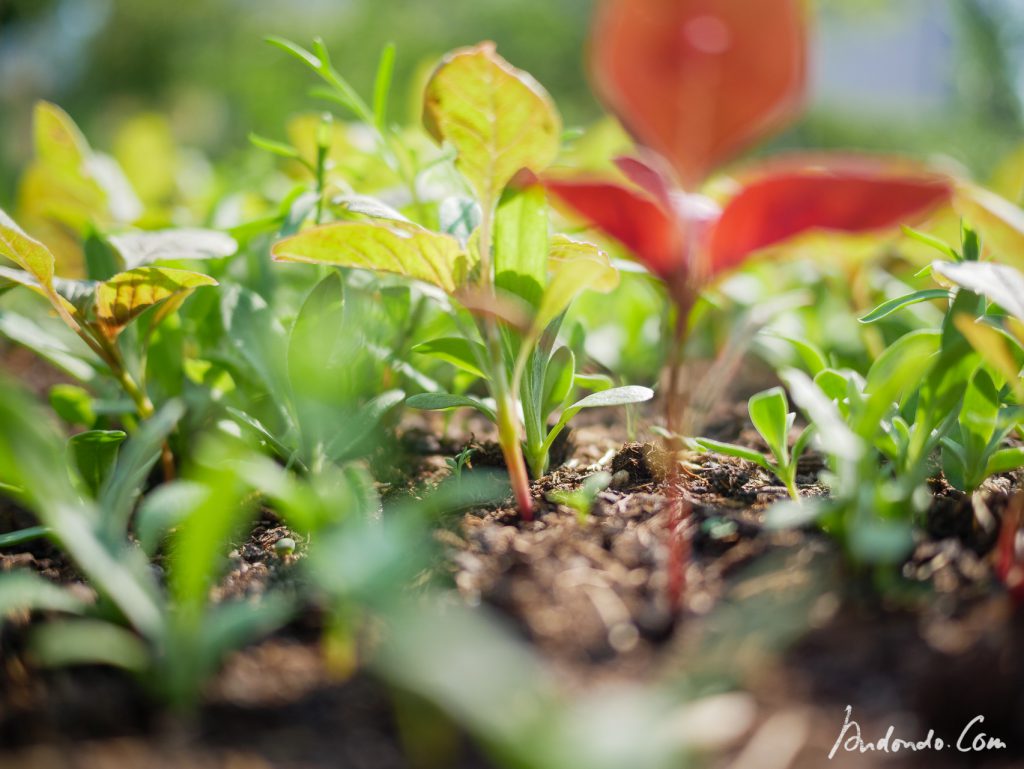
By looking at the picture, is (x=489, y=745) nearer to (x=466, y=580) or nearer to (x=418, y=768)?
(x=418, y=768)

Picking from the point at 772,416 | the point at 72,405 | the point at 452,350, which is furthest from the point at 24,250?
the point at 772,416

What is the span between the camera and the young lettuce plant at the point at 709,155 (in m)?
0.47

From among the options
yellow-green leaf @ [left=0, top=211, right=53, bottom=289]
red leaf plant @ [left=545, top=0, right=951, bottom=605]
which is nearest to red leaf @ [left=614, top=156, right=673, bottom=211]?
red leaf plant @ [left=545, top=0, right=951, bottom=605]

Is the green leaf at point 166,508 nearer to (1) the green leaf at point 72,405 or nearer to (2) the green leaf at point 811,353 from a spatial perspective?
(1) the green leaf at point 72,405

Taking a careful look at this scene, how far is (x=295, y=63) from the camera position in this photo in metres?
8.83

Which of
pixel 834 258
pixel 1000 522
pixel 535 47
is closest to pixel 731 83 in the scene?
pixel 1000 522

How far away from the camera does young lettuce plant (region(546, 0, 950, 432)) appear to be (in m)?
0.47

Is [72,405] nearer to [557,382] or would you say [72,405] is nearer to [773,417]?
[557,382]

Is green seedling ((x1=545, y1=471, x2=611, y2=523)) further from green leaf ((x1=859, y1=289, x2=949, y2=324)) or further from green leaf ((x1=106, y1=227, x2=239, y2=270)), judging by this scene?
green leaf ((x1=106, y1=227, x2=239, y2=270))

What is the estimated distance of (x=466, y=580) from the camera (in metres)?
0.62

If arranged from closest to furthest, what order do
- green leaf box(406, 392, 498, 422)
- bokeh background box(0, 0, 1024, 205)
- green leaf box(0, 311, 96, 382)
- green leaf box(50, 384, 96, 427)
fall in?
1. green leaf box(406, 392, 498, 422)
2. green leaf box(0, 311, 96, 382)
3. green leaf box(50, 384, 96, 427)
4. bokeh background box(0, 0, 1024, 205)

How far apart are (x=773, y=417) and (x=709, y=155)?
329 mm

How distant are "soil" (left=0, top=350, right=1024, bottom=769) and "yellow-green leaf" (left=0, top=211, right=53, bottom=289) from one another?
1.13 ft

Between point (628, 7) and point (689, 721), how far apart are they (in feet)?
1.44
